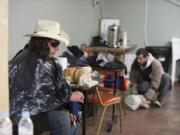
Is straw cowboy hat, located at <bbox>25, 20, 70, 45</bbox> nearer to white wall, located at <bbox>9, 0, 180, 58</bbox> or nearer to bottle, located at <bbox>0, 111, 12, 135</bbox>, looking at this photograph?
white wall, located at <bbox>9, 0, 180, 58</bbox>

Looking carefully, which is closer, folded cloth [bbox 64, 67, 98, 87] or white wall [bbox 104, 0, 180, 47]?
folded cloth [bbox 64, 67, 98, 87]

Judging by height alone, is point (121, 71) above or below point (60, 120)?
above

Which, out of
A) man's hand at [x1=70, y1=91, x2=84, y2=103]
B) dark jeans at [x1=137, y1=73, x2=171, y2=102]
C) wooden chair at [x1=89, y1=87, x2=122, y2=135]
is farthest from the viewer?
dark jeans at [x1=137, y1=73, x2=171, y2=102]

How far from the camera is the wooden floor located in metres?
3.79

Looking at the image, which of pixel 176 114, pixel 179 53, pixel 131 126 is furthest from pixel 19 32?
pixel 179 53

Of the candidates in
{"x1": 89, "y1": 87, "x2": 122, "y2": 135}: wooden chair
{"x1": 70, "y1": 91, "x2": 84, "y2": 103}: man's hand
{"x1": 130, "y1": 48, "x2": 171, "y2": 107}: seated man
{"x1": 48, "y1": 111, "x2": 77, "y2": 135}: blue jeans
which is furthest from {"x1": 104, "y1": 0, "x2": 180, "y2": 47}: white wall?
{"x1": 48, "y1": 111, "x2": 77, "y2": 135}: blue jeans

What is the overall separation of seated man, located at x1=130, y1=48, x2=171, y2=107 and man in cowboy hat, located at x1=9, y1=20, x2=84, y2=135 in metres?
2.21

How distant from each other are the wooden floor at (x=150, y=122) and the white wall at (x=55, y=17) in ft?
4.10

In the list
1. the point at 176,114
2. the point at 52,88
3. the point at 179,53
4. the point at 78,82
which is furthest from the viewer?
the point at 179,53

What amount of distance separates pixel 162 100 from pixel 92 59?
1.20 metres

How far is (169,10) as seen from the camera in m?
6.53

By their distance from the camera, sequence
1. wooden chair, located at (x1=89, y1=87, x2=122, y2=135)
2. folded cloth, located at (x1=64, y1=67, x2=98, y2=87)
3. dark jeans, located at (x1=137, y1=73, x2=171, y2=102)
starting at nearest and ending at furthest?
1. folded cloth, located at (x1=64, y1=67, x2=98, y2=87)
2. wooden chair, located at (x1=89, y1=87, x2=122, y2=135)
3. dark jeans, located at (x1=137, y1=73, x2=171, y2=102)

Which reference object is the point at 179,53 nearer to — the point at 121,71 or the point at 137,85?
the point at 137,85

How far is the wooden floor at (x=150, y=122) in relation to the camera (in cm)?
379
